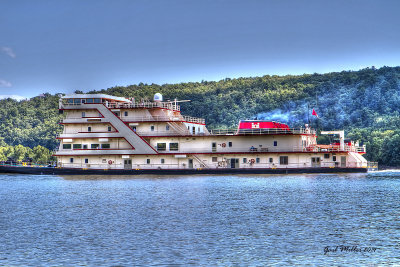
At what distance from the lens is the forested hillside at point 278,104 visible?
375 feet

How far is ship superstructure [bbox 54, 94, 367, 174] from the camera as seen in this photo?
62.0 meters

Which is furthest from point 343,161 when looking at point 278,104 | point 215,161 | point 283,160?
point 278,104

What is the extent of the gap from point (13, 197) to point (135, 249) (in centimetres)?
2294

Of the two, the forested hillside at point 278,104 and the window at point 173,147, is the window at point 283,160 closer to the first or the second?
the window at point 173,147

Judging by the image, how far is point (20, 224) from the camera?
2909 cm

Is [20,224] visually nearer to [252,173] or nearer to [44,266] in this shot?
[44,266]

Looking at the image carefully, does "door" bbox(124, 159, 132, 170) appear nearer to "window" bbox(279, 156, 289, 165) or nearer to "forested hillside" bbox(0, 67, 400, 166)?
"window" bbox(279, 156, 289, 165)

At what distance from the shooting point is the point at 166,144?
213ft

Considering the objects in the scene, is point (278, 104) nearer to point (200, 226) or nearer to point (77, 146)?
point (77, 146)

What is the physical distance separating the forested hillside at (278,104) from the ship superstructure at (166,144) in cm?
3471

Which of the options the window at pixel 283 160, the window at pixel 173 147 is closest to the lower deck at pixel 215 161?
the window at pixel 283 160

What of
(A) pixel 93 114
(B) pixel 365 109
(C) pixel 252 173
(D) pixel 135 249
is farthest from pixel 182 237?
(B) pixel 365 109

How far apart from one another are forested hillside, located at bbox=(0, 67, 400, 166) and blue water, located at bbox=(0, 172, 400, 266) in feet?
192

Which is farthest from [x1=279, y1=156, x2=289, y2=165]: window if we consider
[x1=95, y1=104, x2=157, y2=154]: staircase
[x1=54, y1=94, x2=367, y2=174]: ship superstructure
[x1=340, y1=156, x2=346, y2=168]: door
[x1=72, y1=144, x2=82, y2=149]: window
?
[x1=72, y1=144, x2=82, y2=149]: window
